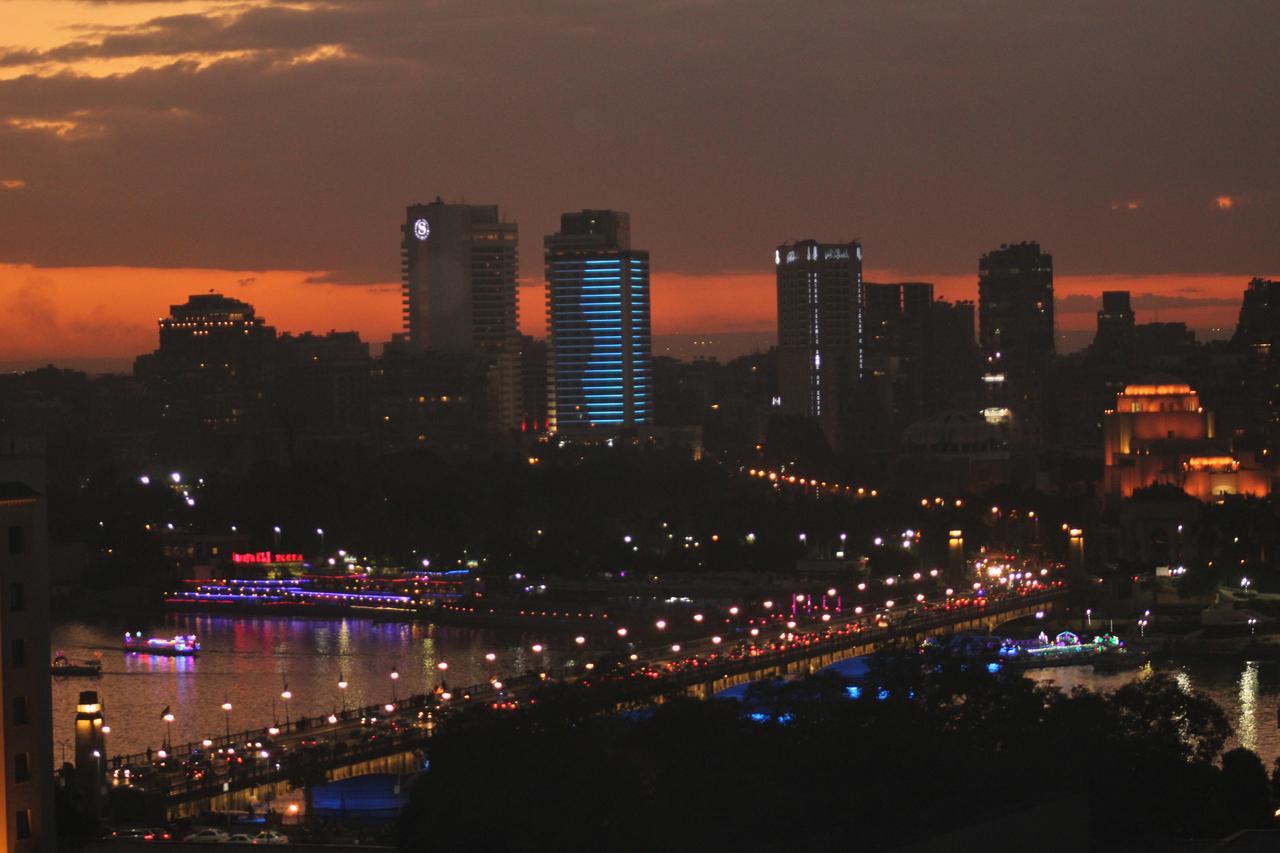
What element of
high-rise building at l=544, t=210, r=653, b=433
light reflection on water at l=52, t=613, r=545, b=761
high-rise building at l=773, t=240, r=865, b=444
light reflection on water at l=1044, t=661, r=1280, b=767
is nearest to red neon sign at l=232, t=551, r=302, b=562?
light reflection on water at l=52, t=613, r=545, b=761

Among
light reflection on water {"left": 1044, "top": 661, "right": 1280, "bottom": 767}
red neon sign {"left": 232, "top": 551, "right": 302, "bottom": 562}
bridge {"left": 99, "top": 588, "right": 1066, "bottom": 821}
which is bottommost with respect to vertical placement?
light reflection on water {"left": 1044, "top": 661, "right": 1280, "bottom": 767}

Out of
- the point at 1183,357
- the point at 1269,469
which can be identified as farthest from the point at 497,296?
the point at 1269,469

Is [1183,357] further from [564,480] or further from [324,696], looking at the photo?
[324,696]

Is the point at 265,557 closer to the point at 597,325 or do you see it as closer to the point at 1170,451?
the point at 1170,451

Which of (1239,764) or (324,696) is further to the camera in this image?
Answer: (324,696)

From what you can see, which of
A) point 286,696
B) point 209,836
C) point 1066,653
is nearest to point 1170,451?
point 1066,653

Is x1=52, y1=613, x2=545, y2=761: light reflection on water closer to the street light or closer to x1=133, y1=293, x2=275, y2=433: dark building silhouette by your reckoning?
the street light

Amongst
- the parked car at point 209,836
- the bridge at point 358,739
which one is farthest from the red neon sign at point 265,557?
the parked car at point 209,836
